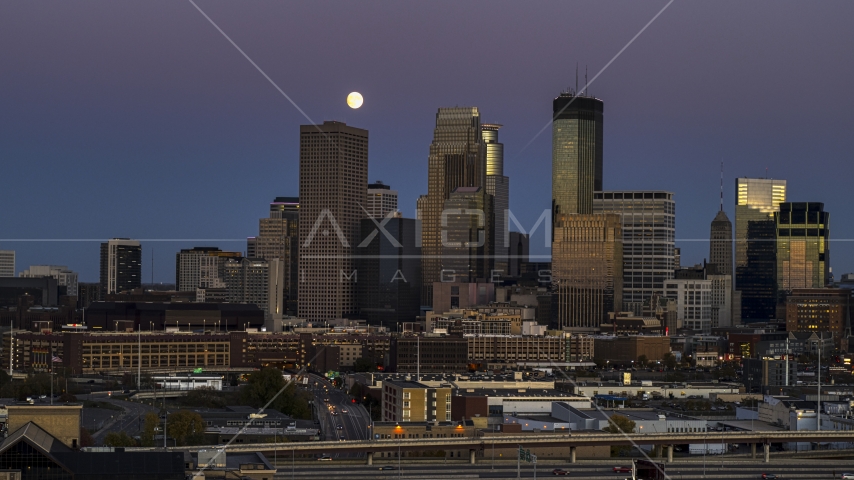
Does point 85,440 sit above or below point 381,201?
below

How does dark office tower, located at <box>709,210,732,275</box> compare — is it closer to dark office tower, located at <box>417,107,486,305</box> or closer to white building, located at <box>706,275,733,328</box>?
white building, located at <box>706,275,733,328</box>

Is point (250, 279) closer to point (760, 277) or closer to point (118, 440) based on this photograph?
point (760, 277)

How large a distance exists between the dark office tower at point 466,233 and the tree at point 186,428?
98720 millimetres

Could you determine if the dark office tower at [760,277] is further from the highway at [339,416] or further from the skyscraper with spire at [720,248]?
the highway at [339,416]

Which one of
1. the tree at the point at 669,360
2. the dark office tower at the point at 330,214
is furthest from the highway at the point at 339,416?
the dark office tower at the point at 330,214

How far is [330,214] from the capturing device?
144 m

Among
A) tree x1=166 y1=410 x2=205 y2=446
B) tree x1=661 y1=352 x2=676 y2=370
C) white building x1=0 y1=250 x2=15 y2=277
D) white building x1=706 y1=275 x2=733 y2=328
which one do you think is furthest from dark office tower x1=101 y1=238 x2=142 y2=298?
tree x1=166 y1=410 x2=205 y2=446

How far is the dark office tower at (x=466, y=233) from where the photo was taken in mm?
153875

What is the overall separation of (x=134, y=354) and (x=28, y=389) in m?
24.7

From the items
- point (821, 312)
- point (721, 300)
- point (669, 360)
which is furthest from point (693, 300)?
point (669, 360)

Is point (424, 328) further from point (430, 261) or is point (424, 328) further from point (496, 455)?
point (496, 455)

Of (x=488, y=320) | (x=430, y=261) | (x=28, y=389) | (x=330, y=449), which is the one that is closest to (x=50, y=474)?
(x=330, y=449)

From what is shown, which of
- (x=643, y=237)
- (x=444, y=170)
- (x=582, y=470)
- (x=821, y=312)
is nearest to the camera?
(x=582, y=470)

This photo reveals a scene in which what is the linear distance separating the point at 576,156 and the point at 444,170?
48.5 ft
